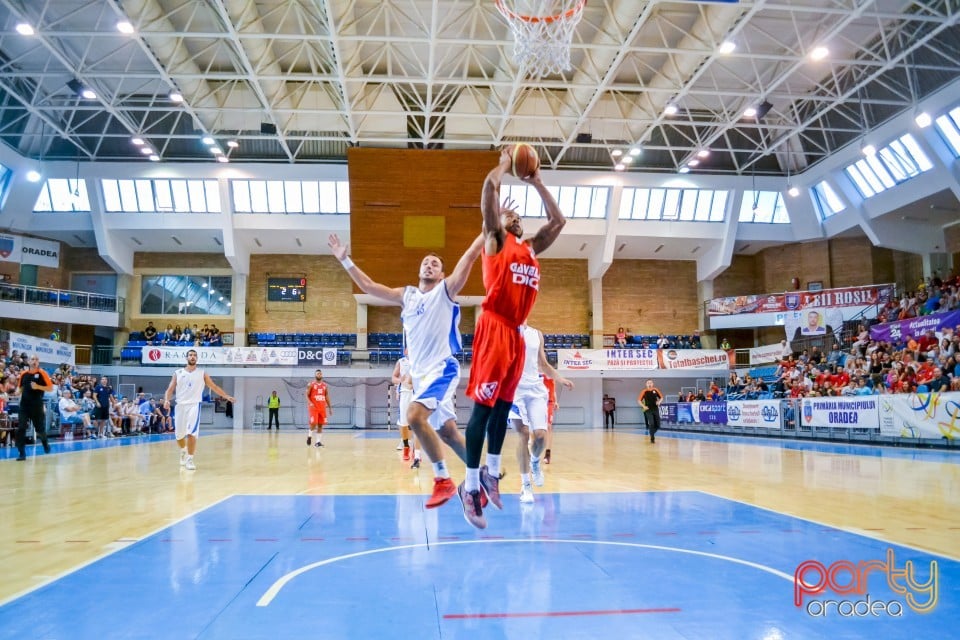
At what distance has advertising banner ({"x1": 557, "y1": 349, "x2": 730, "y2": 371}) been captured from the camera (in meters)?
32.7

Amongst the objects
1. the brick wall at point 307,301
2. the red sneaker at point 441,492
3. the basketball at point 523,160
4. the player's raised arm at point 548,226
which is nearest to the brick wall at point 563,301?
the brick wall at point 307,301

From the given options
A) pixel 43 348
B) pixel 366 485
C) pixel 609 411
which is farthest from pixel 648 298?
pixel 366 485

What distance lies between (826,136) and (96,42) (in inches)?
1159

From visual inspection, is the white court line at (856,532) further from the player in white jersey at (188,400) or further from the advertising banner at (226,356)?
the advertising banner at (226,356)

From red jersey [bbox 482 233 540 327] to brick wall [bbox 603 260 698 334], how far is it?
3315 centimetres

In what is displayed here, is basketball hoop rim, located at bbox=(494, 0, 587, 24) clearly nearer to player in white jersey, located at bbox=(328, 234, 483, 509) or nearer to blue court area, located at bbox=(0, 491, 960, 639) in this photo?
player in white jersey, located at bbox=(328, 234, 483, 509)

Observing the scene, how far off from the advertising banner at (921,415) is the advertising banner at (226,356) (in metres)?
24.3

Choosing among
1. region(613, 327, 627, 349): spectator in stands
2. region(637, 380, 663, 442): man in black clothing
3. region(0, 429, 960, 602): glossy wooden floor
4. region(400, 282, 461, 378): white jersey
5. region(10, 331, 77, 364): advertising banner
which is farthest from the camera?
region(613, 327, 627, 349): spectator in stands

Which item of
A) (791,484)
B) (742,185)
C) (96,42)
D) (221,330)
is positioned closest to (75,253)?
(221,330)

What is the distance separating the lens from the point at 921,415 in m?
15.6

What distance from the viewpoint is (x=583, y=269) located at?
3719 cm

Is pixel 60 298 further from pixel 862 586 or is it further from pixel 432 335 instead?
pixel 862 586

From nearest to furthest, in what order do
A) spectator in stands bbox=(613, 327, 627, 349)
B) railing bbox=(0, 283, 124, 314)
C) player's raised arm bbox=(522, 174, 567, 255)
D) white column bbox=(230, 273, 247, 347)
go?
player's raised arm bbox=(522, 174, 567, 255) → railing bbox=(0, 283, 124, 314) → white column bbox=(230, 273, 247, 347) → spectator in stands bbox=(613, 327, 627, 349)

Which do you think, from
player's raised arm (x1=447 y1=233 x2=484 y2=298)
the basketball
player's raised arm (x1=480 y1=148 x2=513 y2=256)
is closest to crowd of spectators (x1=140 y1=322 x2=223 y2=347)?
player's raised arm (x1=447 y1=233 x2=484 y2=298)
